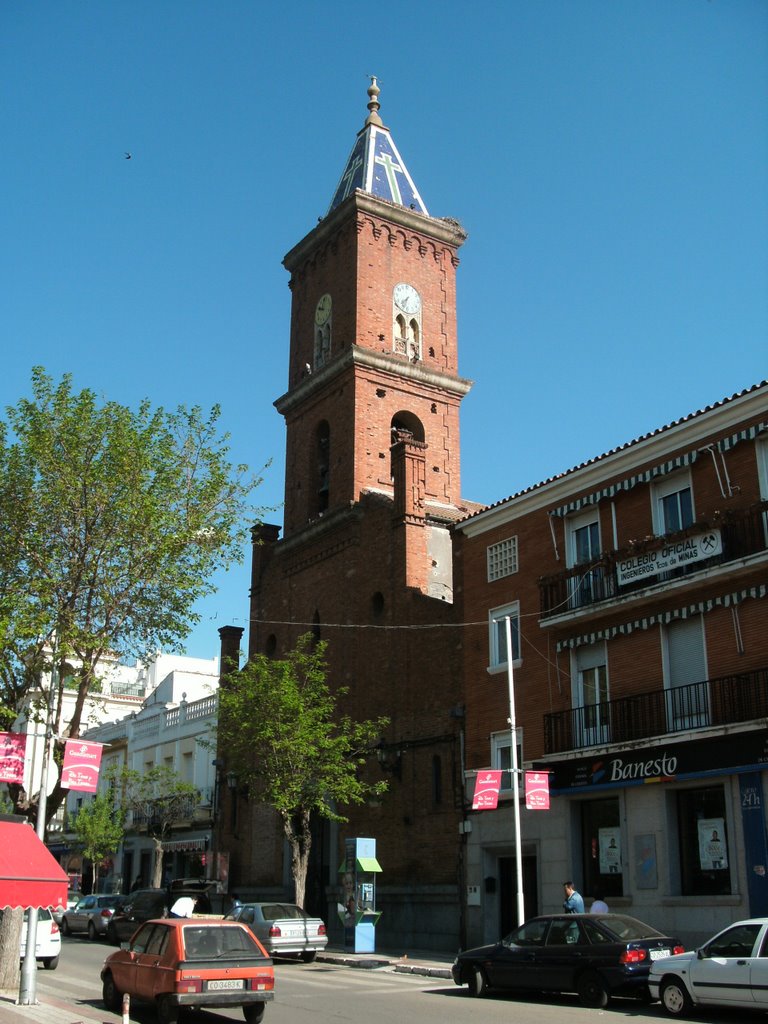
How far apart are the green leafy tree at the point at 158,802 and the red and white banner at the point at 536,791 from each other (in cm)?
2542

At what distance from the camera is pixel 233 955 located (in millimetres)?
14734

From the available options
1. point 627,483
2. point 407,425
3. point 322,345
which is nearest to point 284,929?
point 627,483

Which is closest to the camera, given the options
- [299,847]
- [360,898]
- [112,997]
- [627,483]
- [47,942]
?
[112,997]

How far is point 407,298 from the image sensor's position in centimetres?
4081

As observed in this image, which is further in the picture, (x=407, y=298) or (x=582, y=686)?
(x=407, y=298)

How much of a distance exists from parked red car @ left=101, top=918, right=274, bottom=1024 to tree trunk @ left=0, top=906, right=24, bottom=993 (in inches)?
153

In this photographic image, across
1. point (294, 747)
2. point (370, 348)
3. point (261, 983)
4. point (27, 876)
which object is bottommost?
point (261, 983)

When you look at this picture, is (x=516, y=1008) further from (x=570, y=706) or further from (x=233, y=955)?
(x=570, y=706)

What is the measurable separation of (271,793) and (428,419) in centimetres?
1536

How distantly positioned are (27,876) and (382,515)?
21161mm

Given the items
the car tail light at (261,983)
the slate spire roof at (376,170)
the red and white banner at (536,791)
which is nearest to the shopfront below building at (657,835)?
the red and white banner at (536,791)

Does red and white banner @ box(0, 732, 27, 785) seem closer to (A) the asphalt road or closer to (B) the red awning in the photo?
(A) the asphalt road

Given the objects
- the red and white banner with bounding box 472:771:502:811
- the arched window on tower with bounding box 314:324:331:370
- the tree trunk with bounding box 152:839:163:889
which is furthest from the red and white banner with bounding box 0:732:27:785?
the tree trunk with bounding box 152:839:163:889

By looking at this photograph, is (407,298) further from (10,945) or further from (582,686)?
(10,945)
